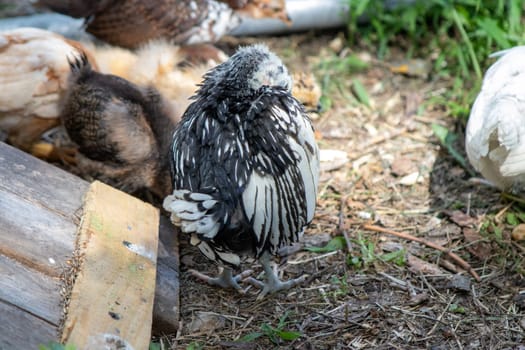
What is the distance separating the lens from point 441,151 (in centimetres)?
452

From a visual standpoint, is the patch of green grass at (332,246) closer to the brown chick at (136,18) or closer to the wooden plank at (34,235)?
the wooden plank at (34,235)

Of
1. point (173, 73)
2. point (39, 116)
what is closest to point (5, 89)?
point (39, 116)

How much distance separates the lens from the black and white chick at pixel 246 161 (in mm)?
2939

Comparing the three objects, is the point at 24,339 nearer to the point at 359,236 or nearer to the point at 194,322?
the point at 194,322

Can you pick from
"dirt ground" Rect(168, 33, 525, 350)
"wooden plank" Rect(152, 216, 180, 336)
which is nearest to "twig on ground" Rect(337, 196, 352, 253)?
"dirt ground" Rect(168, 33, 525, 350)

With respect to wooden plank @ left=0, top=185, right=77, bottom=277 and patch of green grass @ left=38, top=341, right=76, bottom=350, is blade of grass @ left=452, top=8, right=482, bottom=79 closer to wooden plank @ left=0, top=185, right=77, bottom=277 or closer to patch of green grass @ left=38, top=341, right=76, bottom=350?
wooden plank @ left=0, top=185, right=77, bottom=277

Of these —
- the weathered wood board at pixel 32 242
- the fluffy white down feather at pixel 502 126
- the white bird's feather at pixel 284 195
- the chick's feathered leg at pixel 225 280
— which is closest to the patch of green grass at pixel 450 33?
the fluffy white down feather at pixel 502 126

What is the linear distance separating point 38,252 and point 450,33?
12.8ft

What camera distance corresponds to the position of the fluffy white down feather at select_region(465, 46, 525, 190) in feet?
11.5

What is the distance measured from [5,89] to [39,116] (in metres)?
0.26

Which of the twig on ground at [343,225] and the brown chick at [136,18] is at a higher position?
the brown chick at [136,18]

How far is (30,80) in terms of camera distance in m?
3.97

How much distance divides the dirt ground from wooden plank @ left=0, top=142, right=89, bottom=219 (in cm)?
75

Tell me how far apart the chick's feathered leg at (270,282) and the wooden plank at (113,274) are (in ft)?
1.86
